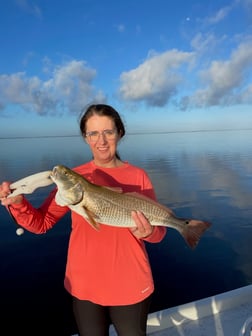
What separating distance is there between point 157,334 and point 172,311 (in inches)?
18.9

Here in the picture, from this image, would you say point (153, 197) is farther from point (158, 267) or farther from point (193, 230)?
point (158, 267)

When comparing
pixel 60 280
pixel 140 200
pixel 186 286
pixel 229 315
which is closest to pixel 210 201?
pixel 186 286

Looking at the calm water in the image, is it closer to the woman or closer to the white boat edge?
the white boat edge

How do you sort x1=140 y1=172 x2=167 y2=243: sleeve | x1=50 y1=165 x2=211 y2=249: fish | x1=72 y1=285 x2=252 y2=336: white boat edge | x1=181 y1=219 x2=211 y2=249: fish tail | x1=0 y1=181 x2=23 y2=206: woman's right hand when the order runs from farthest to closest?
x1=72 y1=285 x2=252 y2=336: white boat edge → x1=181 y1=219 x2=211 y2=249: fish tail → x1=140 y1=172 x2=167 y2=243: sleeve → x1=50 y1=165 x2=211 y2=249: fish → x1=0 y1=181 x2=23 y2=206: woman's right hand

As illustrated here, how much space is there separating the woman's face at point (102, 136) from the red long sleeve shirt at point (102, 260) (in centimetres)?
75

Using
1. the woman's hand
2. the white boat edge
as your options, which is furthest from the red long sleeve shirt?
the white boat edge

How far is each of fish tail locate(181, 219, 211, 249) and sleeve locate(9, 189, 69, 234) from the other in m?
1.46

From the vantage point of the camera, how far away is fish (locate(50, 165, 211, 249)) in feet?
9.62

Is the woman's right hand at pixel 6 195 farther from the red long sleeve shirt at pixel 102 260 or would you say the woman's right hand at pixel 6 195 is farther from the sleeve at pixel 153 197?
the sleeve at pixel 153 197

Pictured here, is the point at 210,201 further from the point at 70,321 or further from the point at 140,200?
the point at 140,200

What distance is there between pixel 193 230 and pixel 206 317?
278 centimetres

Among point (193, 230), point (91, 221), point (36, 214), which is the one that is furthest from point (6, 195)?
point (193, 230)

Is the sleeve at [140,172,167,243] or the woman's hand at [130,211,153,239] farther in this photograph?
the sleeve at [140,172,167,243]

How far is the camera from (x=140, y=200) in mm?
3148
